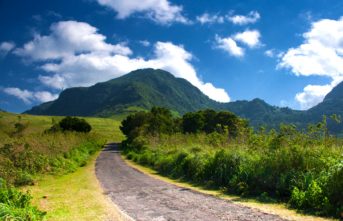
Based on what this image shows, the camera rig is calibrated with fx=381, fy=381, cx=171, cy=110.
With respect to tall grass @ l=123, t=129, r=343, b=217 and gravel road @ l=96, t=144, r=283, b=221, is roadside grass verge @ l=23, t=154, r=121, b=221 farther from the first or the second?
tall grass @ l=123, t=129, r=343, b=217

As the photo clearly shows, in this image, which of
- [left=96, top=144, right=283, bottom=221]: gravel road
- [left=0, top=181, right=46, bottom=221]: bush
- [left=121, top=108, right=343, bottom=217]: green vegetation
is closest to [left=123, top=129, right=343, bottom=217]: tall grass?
[left=121, top=108, right=343, bottom=217]: green vegetation

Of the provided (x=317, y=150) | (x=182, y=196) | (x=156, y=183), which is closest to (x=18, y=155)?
(x=156, y=183)

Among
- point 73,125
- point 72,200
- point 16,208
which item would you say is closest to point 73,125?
point 73,125

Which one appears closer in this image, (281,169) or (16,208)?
(16,208)

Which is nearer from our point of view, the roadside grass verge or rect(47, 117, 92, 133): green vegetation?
the roadside grass verge

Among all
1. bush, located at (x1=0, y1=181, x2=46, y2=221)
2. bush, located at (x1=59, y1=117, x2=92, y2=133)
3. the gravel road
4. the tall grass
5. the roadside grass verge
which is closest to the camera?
bush, located at (x1=0, y1=181, x2=46, y2=221)

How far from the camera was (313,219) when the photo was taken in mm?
10828

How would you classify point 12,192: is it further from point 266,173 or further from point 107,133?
point 107,133

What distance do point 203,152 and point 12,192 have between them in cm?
1289

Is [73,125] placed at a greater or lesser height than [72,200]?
greater

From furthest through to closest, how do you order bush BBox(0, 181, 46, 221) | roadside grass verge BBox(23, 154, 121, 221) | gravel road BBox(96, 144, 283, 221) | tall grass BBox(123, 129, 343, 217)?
roadside grass verge BBox(23, 154, 121, 221)
tall grass BBox(123, 129, 343, 217)
gravel road BBox(96, 144, 283, 221)
bush BBox(0, 181, 46, 221)

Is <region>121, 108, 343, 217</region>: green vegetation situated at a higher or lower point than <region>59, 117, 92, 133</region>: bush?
lower

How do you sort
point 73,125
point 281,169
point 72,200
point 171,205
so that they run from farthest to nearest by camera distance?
1. point 73,125
2. point 72,200
3. point 281,169
4. point 171,205

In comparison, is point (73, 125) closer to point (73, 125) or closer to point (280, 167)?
point (73, 125)
